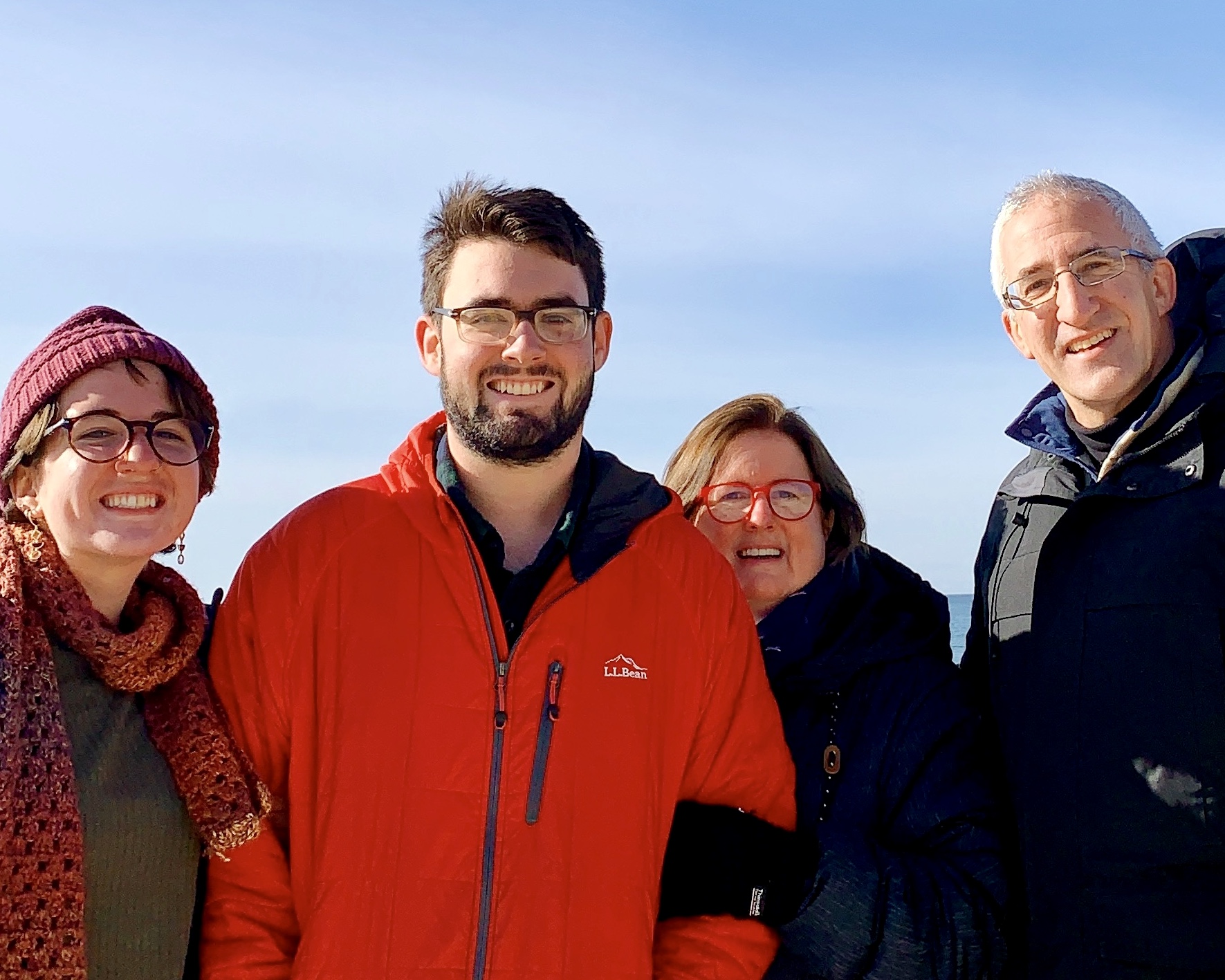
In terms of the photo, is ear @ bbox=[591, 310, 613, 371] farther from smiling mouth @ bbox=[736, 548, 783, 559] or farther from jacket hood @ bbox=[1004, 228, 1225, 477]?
jacket hood @ bbox=[1004, 228, 1225, 477]

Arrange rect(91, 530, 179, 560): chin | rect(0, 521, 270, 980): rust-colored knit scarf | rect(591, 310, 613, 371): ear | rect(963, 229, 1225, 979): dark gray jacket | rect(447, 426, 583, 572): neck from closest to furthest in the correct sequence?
rect(0, 521, 270, 980): rust-colored knit scarf < rect(91, 530, 179, 560): chin < rect(963, 229, 1225, 979): dark gray jacket < rect(447, 426, 583, 572): neck < rect(591, 310, 613, 371): ear

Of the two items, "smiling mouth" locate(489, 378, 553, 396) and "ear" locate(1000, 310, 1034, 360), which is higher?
"ear" locate(1000, 310, 1034, 360)

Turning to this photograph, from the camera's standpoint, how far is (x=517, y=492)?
3312mm

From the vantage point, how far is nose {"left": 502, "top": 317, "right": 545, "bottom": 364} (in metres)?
3.18

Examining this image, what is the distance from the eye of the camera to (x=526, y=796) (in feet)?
9.29

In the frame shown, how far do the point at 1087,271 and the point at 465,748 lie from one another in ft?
Result: 7.85

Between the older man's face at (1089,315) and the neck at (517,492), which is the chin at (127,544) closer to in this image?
the neck at (517,492)

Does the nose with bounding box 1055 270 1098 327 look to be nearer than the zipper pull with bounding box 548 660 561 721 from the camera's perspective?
No

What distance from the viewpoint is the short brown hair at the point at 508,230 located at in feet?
10.9

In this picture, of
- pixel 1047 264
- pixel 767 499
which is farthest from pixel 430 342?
pixel 1047 264

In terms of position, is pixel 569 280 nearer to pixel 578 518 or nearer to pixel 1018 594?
pixel 578 518

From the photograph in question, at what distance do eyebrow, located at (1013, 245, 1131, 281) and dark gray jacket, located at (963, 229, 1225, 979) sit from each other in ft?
1.03

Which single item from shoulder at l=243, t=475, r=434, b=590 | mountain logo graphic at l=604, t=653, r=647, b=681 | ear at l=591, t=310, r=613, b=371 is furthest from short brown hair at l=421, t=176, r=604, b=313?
mountain logo graphic at l=604, t=653, r=647, b=681

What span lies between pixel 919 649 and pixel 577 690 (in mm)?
1156
